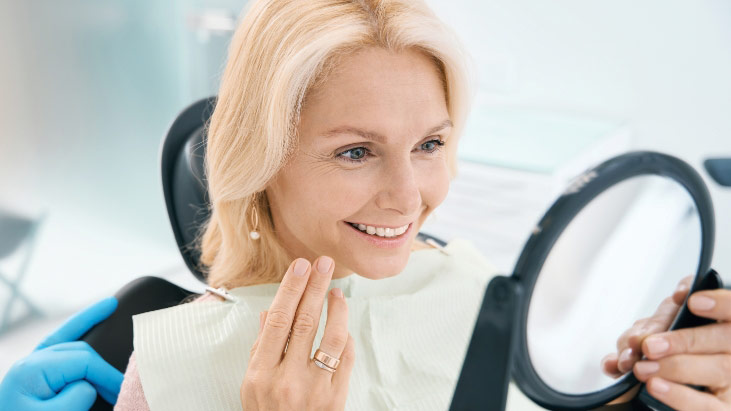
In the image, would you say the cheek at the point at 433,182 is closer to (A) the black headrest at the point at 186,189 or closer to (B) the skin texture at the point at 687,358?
(B) the skin texture at the point at 687,358

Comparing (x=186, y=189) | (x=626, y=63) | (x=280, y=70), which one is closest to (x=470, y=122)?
(x=626, y=63)

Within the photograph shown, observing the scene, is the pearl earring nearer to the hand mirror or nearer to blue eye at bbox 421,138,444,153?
blue eye at bbox 421,138,444,153

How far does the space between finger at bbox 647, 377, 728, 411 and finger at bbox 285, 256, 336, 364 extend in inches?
11.5

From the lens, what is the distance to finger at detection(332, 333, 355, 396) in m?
0.57

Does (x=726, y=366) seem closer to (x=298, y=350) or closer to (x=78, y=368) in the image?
(x=298, y=350)

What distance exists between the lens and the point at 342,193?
700 millimetres

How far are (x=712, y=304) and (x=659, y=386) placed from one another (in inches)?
3.4

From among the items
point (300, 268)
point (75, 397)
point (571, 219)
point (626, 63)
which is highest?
point (626, 63)

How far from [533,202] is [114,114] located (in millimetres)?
1517

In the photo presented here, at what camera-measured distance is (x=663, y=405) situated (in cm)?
53

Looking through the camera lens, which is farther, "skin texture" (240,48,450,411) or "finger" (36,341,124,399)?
"finger" (36,341,124,399)

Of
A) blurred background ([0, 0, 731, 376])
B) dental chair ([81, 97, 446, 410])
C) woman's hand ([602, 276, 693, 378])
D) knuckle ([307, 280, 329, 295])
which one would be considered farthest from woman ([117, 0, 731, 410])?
blurred background ([0, 0, 731, 376])

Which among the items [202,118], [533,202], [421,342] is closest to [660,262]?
[421,342]

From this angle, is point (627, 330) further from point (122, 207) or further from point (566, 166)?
point (122, 207)
